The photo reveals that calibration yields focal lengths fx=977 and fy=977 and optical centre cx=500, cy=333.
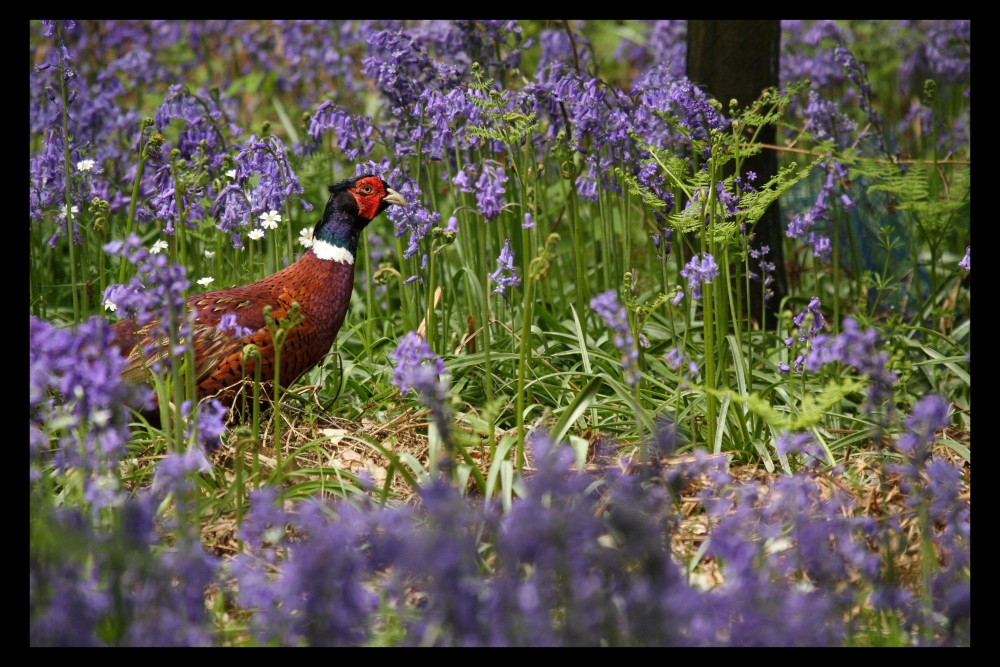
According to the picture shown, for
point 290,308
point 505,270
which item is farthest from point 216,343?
point 505,270

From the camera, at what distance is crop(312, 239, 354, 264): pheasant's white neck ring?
376cm

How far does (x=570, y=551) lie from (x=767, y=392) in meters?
1.69

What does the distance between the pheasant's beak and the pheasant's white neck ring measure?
258 millimetres

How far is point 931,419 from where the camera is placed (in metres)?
2.27

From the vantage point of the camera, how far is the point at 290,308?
353 centimetres

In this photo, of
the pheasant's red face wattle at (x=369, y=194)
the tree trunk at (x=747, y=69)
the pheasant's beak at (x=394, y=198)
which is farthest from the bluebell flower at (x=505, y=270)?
the tree trunk at (x=747, y=69)

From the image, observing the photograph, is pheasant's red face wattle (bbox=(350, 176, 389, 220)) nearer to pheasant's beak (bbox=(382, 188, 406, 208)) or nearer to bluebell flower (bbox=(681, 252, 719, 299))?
pheasant's beak (bbox=(382, 188, 406, 208))

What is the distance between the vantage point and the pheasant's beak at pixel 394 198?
369 cm

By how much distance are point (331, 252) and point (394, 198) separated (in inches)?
12.8

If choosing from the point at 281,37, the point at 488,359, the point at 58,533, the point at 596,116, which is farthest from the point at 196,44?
the point at 58,533

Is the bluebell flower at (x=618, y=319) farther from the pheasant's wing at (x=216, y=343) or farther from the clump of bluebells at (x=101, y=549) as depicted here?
the pheasant's wing at (x=216, y=343)

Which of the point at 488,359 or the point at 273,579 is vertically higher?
the point at 488,359

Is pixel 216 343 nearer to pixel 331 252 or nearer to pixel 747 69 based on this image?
pixel 331 252
